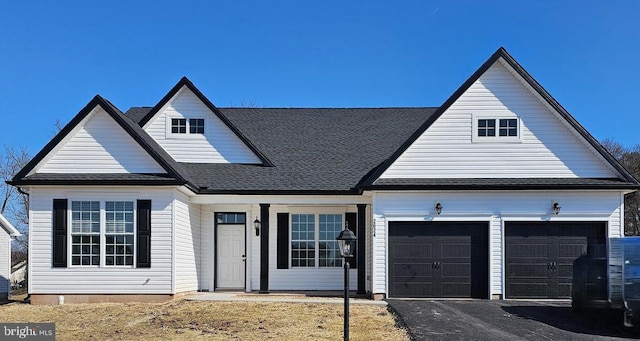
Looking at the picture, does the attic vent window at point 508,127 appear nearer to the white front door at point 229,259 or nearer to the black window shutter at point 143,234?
the white front door at point 229,259

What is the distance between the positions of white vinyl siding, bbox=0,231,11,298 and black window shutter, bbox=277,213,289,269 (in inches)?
372

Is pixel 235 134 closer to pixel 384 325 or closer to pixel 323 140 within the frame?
pixel 323 140

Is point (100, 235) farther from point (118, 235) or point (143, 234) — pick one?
point (143, 234)

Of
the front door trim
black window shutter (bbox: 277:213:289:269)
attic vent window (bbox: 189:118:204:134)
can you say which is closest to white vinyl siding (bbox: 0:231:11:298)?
the front door trim

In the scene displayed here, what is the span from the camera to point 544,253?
1697 centimetres

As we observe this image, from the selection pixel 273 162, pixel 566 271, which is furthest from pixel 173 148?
pixel 566 271

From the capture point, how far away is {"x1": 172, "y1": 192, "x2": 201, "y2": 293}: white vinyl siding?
17.0 metres

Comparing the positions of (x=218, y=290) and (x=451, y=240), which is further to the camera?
(x=218, y=290)

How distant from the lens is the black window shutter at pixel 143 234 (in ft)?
54.1

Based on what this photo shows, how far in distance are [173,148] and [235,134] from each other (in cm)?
195

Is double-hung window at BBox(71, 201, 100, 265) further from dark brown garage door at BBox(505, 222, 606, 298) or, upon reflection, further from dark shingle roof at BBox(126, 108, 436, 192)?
dark brown garage door at BBox(505, 222, 606, 298)

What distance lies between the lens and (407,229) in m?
17.2

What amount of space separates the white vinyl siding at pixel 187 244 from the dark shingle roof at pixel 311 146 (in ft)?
2.95

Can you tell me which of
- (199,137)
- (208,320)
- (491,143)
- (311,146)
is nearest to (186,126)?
(199,137)
